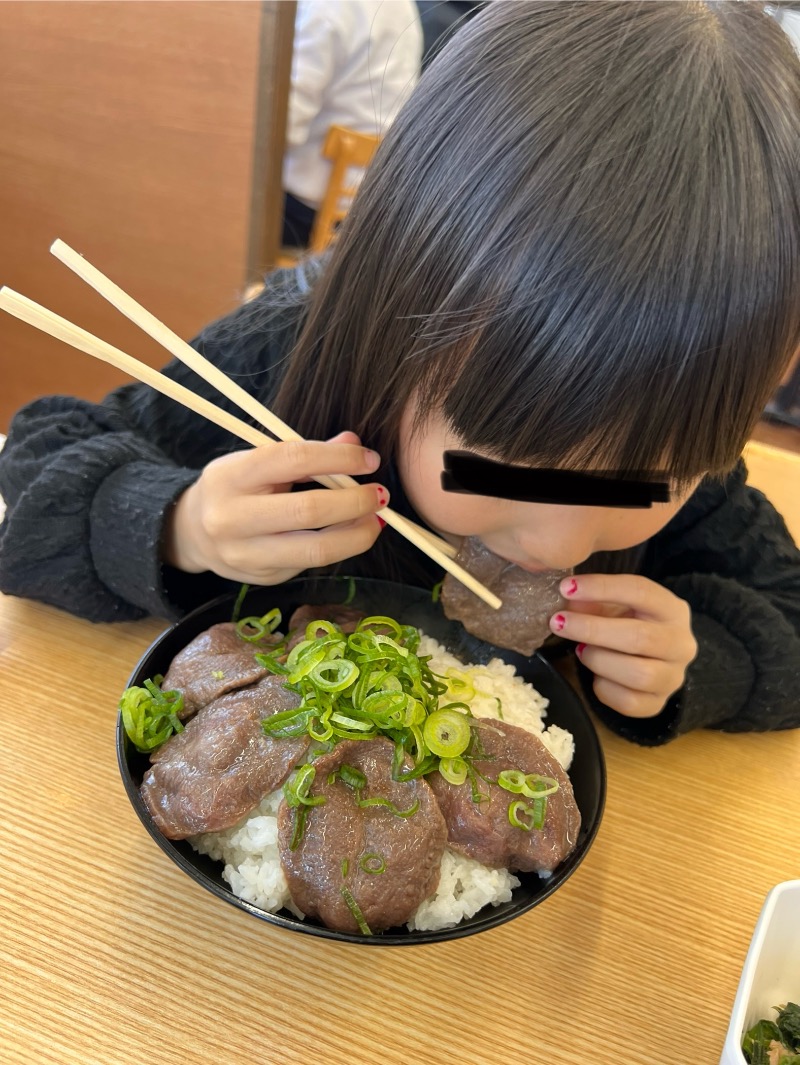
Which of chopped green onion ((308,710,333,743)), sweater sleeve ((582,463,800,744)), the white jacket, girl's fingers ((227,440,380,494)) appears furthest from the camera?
the white jacket

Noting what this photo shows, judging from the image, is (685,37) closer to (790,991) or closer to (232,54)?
(790,991)

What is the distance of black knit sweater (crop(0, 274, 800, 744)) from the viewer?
45.0 inches

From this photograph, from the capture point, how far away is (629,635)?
1110 mm

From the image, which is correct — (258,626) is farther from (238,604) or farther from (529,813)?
(529,813)

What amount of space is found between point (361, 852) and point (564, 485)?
0.45 m

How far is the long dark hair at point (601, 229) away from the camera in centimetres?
79

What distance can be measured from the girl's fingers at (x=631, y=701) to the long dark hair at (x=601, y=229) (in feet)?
1.23

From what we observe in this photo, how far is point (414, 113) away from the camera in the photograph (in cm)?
93

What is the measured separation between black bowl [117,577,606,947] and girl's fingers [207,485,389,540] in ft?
0.42

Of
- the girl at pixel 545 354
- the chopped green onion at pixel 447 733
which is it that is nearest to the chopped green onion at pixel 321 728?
the chopped green onion at pixel 447 733

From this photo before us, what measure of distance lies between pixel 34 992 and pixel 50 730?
1.10 feet

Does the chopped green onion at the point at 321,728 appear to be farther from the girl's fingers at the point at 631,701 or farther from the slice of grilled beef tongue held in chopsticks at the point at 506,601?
the girl's fingers at the point at 631,701

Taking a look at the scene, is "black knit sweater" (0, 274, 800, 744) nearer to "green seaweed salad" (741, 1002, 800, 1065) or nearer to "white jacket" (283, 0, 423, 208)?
"green seaweed salad" (741, 1002, 800, 1065)

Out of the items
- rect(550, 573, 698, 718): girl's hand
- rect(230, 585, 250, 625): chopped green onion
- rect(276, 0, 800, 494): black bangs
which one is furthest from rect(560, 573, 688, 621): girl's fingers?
rect(230, 585, 250, 625): chopped green onion
